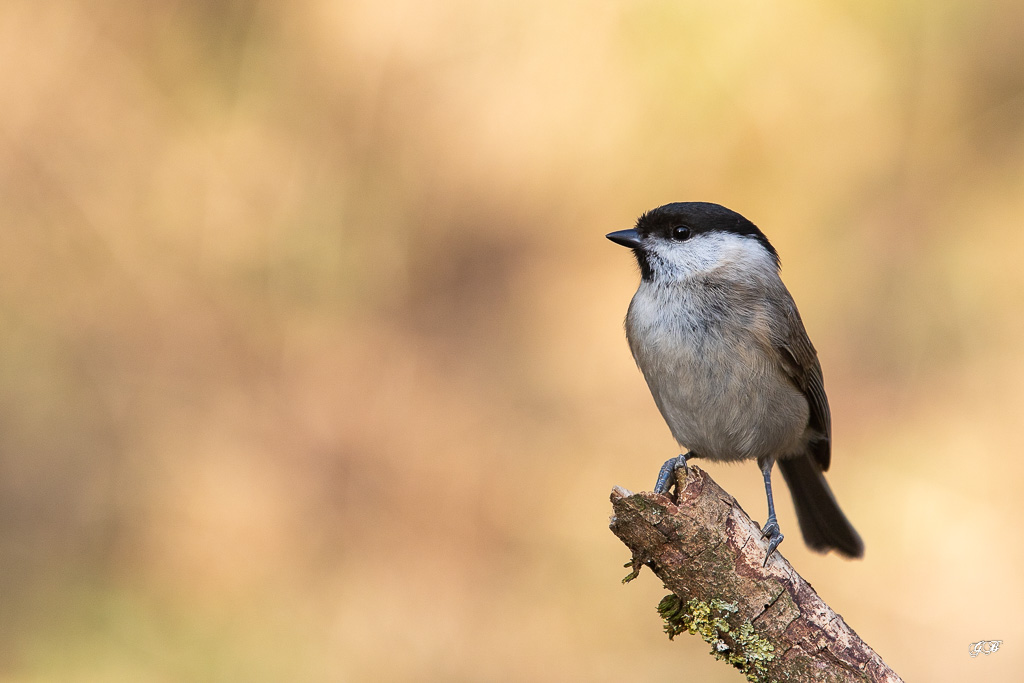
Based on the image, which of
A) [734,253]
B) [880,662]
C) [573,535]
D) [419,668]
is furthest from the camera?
[573,535]

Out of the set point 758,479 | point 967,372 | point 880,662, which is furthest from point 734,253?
point 967,372

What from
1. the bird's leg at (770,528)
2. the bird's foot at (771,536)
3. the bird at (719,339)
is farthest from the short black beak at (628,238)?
the bird's foot at (771,536)

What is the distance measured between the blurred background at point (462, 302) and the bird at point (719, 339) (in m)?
1.58

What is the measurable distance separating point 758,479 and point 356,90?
286 cm

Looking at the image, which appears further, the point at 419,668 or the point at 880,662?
the point at 419,668

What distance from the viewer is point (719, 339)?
91.1 inches

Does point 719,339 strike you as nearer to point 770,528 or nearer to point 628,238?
point 628,238

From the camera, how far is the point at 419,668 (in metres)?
3.80

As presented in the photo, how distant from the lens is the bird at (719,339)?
232 centimetres

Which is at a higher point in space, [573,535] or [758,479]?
[758,479]

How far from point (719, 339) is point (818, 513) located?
92 centimetres

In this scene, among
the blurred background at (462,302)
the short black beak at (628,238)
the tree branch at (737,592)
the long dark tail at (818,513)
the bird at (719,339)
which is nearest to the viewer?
the tree branch at (737,592)

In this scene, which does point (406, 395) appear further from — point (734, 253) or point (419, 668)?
point (734, 253)

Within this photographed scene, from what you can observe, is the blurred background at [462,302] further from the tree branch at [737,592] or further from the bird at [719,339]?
the tree branch at [737,592]
